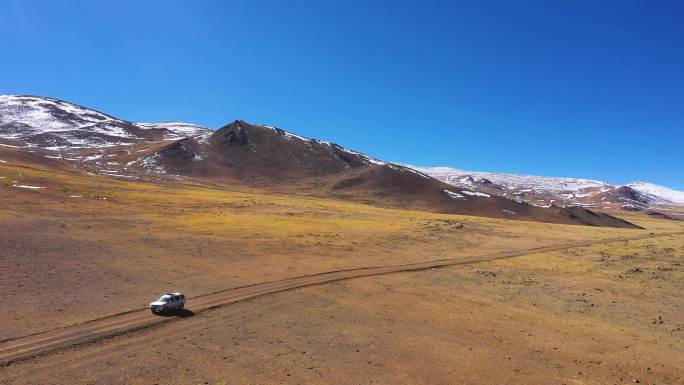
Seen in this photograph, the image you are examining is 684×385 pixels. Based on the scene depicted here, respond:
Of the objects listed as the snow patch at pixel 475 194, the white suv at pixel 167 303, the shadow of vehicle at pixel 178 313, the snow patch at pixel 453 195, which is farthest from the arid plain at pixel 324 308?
the snow patch at pixel 475 194

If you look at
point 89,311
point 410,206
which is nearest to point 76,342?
point 89,311

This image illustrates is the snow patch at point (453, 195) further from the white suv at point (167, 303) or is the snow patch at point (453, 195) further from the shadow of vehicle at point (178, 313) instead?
the white suv at point (167, 303)

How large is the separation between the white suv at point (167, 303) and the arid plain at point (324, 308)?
89 cm

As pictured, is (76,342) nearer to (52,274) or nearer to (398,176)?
(52,274)

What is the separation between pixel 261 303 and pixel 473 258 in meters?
31.3

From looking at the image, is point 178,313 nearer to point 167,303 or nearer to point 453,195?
point 167,303

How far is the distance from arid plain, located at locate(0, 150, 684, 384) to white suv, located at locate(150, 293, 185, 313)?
0.89m

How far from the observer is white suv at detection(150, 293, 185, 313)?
24.8 m

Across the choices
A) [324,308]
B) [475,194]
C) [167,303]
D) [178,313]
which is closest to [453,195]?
[475,194]

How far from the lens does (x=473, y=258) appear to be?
52.5m

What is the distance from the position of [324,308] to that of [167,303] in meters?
9.49

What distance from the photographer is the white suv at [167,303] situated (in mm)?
24812

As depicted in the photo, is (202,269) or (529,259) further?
(529,259)

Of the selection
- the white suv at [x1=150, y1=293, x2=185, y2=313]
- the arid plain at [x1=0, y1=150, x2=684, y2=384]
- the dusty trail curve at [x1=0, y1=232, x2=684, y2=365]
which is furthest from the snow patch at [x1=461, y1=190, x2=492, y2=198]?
the white suv at [x1=150, y1=293, x2=185, y2=313]
